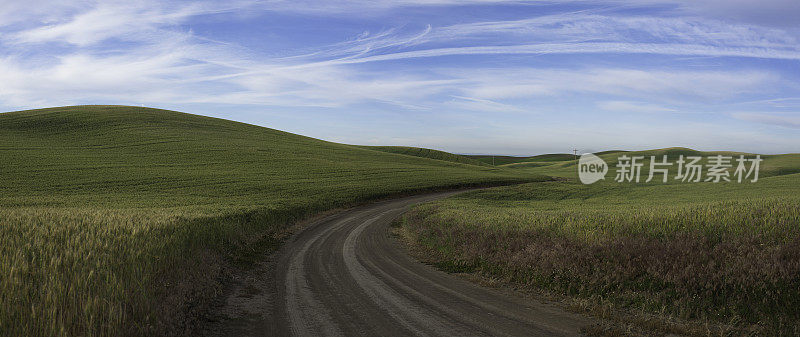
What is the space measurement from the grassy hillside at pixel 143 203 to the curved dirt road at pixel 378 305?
1361 millimetres

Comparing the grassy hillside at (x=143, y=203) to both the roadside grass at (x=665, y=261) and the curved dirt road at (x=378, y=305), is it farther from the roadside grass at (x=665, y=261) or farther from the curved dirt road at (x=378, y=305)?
the roadside grass at (x=665, y=261)

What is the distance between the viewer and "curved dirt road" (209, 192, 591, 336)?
7047 mm

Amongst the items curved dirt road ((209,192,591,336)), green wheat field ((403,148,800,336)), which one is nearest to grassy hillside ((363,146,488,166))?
green wheat field ((403,148,800,336))

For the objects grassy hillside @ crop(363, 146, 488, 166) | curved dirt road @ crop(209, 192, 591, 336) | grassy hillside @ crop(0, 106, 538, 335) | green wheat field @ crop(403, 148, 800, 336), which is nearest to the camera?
grassy hillside @ crop(0, 106, 538, 335)

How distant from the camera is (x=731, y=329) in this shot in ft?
21.9

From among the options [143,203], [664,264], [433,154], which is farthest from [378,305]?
[433,154]

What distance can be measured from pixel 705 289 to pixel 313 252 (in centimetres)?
1168

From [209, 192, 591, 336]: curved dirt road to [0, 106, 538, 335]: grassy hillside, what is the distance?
1.36 meters

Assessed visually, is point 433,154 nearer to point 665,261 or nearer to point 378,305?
point 665,261

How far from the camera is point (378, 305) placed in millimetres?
8359

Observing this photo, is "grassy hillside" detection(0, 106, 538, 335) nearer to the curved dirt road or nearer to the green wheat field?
the curved dirt road

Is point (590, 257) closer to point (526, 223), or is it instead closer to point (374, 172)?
point (526, 223)

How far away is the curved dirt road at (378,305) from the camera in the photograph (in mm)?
7047

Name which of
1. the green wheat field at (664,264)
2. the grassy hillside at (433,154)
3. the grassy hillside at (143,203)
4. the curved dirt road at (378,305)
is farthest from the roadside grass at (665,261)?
the grassy hillside at (433,154)
